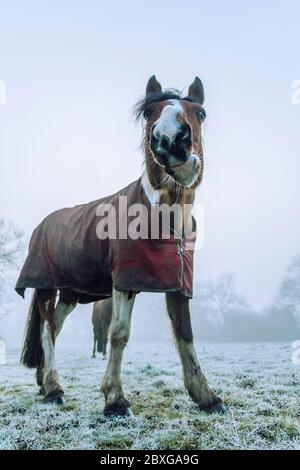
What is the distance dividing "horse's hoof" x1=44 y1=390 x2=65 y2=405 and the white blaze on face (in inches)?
112

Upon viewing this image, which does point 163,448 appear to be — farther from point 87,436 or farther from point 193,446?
point 87,436

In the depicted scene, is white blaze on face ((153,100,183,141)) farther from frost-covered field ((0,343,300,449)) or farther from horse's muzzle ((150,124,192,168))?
frost-covered field ((0,343,300,449))

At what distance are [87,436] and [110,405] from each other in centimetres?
51

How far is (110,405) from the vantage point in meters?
3.61

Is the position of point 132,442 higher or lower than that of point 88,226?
lower

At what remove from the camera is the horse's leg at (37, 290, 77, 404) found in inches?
175

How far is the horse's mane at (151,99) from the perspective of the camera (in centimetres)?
376

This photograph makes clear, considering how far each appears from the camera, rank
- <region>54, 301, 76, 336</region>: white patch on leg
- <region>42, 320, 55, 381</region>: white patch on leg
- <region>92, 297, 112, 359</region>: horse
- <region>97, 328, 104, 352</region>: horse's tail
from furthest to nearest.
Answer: <region>97, 328, 104, 352</region>: horse's tail → <region>92, 297, 112, 359</region>: horse → <region>54, 301, 76, 336</region>: white patch on leg → <region>42, 320, 55, 381</region>: white patch on leg

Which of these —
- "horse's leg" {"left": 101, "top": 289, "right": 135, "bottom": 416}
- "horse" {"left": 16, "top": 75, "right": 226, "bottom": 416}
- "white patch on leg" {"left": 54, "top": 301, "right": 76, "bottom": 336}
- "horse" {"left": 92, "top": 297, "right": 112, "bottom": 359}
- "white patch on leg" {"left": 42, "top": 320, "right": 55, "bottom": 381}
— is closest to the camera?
"horse" {"left": 16, "top": 75, "right": 226, "bottom": 416}

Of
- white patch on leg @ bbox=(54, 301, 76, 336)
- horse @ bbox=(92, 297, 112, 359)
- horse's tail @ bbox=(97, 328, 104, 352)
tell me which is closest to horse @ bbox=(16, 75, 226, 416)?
white patch on leg @ bbox=(54, 301, 76, 336)

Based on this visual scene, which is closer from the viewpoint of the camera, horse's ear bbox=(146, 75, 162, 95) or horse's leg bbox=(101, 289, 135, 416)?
horse's leg bbox=(101, 289, 135, 416)

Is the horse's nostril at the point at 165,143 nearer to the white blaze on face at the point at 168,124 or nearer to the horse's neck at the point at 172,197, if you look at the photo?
the white blaze on face at the point at 168,124
